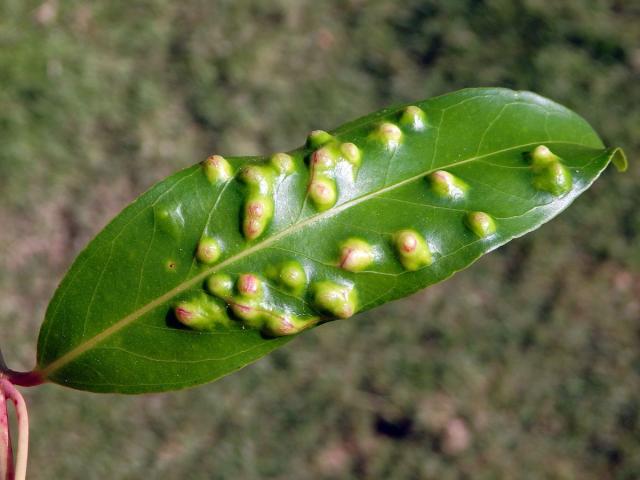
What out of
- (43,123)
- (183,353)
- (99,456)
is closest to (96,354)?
(183,353)

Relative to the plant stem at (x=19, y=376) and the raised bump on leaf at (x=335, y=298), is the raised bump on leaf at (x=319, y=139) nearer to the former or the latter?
the raised bump on leaf at (x=335, y=298)

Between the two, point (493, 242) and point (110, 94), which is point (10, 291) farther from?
point (493, 242)

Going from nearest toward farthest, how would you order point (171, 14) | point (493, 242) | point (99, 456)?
point (493, 242)
point (99, 456)
point (171, 14)

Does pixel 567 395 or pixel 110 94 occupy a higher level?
pixel 110 94

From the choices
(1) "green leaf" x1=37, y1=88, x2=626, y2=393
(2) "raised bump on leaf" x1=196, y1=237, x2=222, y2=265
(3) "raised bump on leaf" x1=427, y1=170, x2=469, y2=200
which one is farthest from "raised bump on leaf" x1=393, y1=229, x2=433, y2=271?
(2) "raised bump on leaf" x1=196, y1=237, x2=222, y2=265

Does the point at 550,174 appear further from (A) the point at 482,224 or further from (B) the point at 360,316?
(B) the point at 360,316

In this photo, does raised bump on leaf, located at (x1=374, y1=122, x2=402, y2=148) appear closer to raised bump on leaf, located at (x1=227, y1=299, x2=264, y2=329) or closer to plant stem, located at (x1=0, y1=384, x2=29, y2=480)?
raised bump on leaf, located at (x1=227, y1=299, x2=264, y2=329)

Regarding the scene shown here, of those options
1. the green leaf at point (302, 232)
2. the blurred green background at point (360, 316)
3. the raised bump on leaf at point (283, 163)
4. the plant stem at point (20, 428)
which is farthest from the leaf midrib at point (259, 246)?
the blurred green background at point (360, 316)
